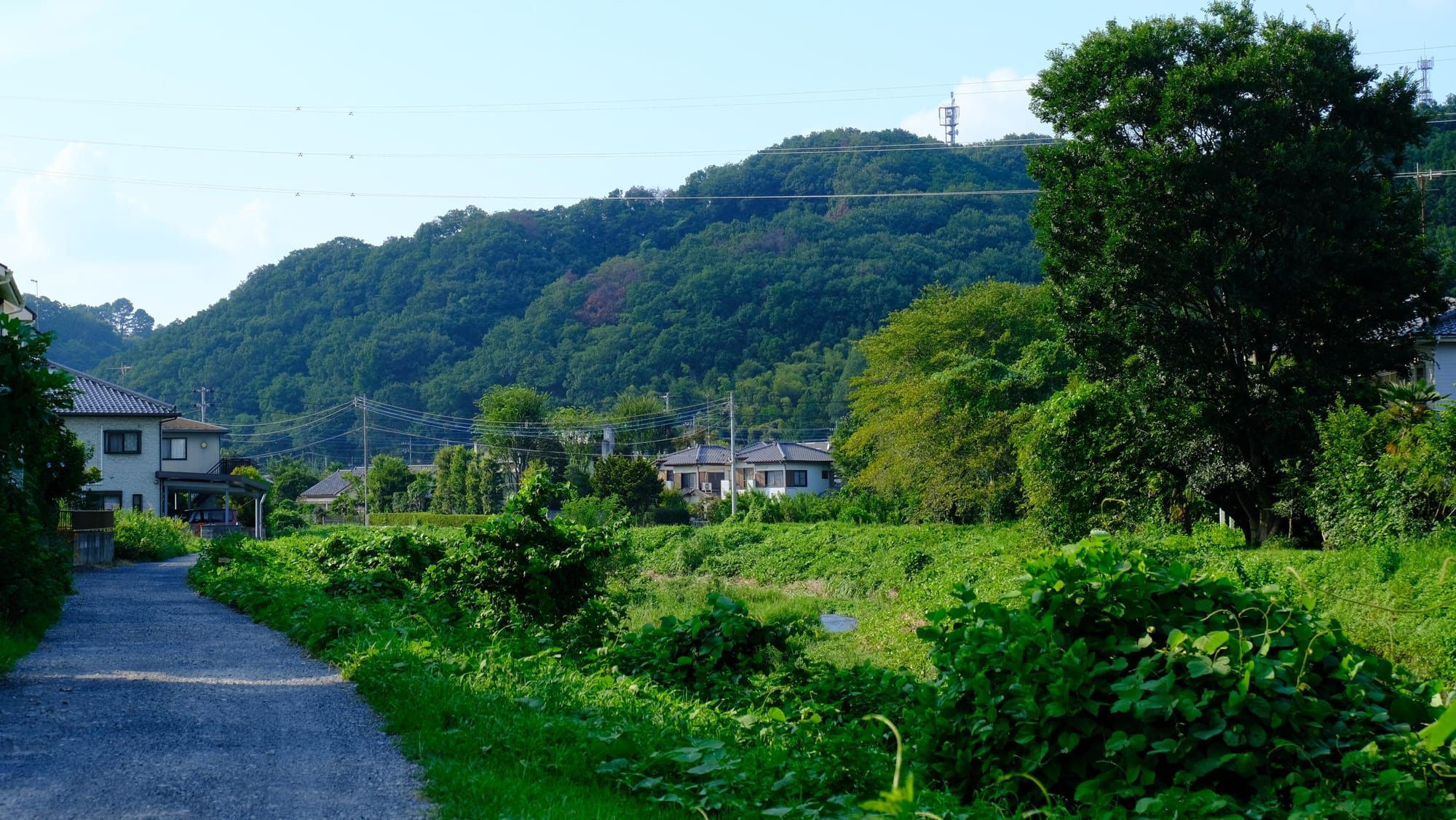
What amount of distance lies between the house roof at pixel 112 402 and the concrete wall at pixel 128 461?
0.23 meters

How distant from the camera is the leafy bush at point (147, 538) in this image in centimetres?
3005

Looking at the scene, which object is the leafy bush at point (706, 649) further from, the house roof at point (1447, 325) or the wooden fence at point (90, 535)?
the house roof at point (1447, 325)

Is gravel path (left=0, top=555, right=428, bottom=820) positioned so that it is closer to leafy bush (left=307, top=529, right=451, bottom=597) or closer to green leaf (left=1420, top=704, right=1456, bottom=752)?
leafy bush (left=307, top=529, right=451, bottom=597)

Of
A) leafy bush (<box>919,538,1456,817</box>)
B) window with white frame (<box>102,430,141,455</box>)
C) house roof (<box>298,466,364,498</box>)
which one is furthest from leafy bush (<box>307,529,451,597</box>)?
house roof (<box>298,466,364,498</box>)

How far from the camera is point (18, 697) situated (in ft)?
27.2

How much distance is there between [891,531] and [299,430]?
6479cm

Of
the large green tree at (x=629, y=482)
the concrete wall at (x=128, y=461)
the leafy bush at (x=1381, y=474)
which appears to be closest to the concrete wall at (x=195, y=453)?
the concrete wall at (x=128, y=461)

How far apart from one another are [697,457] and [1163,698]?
69.6m

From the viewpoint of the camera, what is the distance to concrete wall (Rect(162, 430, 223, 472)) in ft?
153

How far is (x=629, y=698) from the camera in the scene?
26.2 feet

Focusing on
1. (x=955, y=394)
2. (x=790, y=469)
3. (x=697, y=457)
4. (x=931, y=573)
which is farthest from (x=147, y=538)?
(x=697, y=457)

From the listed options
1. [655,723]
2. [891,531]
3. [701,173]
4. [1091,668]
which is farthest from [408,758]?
[701,173]

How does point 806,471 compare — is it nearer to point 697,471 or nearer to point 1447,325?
point 697,471

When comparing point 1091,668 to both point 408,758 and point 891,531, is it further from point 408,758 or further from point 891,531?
point 891,531
